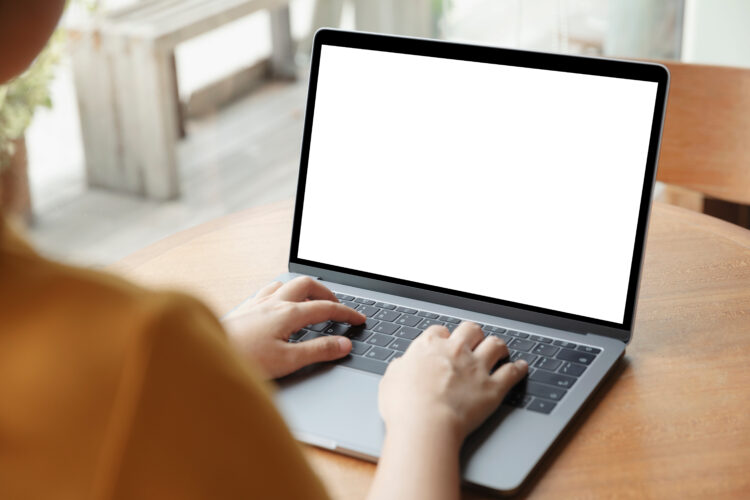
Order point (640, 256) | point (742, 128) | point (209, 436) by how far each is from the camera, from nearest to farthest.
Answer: point (209, 436), point (640, 256), point (742, 128)

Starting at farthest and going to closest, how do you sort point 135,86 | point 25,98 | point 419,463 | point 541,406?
point 135,86, point 25,98, point 541,406, point 419,463

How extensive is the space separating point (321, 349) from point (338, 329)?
7 cm

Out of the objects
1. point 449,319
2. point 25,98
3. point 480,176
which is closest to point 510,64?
point 480,176

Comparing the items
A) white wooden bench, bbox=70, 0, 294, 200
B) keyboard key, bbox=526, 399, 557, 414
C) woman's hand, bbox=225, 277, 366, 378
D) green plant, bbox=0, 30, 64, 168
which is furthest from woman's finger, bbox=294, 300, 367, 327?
white wooden bench, bbox=70, 0, 294, 200

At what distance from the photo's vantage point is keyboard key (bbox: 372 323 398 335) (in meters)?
0.89

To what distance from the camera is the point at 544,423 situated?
0.74 metres

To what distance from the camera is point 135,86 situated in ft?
8.67

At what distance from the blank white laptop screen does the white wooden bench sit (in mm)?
1759

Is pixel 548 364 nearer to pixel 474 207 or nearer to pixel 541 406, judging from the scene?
pixel 541 406

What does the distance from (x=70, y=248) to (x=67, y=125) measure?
1.47ft

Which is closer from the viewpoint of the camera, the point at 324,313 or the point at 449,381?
the point at 449,381

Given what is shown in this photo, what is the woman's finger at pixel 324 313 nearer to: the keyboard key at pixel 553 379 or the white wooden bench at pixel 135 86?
the keyboard key at pixel 553 379

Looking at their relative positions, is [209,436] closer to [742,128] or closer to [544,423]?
[544,423]

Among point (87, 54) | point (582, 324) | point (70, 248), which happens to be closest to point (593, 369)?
point (582, 324)
